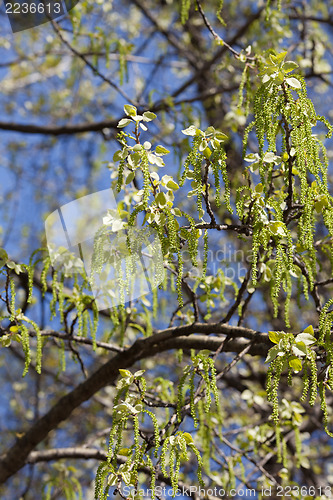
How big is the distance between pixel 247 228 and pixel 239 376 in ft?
7.87

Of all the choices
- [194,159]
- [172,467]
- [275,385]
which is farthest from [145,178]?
[172,467]

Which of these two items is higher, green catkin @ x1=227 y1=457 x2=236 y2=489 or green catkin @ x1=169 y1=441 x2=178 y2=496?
green catkin @ x1=227 y1=457 x2=236 y2=489

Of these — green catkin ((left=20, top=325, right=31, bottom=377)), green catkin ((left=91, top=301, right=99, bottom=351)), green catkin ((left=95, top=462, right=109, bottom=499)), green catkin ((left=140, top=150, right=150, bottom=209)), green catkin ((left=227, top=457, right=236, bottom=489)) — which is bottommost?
green catkin ((left=95, top=462, right=109, bottom=499))

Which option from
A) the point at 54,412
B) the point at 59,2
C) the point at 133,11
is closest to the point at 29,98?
the point at 133,11

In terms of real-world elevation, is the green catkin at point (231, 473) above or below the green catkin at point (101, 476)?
above

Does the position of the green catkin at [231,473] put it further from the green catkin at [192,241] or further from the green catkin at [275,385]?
the green catkin at [192,241]

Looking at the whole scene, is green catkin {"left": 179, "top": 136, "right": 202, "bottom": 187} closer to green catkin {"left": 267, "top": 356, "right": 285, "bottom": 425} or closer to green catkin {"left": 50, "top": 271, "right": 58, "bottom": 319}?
green catkin {"left": 267, "top": 356, "right": 285, "bottom": 425}

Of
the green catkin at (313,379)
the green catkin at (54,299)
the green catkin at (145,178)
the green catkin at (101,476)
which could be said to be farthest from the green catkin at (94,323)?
the green catkin at (313,379)

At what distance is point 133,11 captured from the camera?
5492 millimetres

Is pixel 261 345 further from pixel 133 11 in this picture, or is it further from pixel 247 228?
pixel 133 11

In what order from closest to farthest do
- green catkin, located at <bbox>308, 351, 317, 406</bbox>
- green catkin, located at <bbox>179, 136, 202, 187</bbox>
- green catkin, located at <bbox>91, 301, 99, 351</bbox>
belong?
green catkin, located at <bbox>308, 351, 317, 406</bbox> → green catkin, located at <bbox>179, 136, 202, 187</bbox> → green catkin, located at <bbox>91, 301, 99, 351</bbox>

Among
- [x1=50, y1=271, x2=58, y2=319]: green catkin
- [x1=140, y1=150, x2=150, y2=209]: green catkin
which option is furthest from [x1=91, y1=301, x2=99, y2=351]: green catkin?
[x1=140, y1=150, x2=150, y2=209]: green catkin

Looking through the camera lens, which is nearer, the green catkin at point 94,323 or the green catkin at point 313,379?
the green catkin at point 313,379

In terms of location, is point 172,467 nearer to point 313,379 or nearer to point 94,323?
point 313,379
